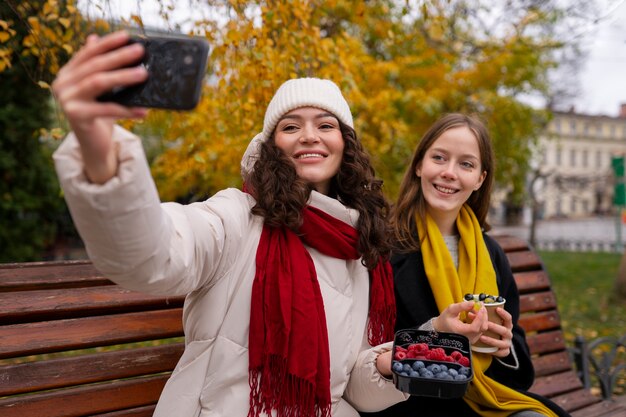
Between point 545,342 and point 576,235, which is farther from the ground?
point 545,342

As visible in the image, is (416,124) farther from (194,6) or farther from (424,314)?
(424,314)

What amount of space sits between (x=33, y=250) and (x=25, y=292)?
29.5 ft

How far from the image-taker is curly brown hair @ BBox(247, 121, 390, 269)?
1983mm

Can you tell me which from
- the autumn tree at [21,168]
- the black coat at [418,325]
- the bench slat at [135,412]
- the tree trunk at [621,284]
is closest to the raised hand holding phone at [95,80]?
the bench slat at [135,412]

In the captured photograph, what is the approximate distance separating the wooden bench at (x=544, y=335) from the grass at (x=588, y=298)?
3.46 meters

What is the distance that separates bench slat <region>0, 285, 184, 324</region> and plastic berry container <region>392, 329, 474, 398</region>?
1.05 metres

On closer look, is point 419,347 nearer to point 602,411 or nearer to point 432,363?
point 432,363

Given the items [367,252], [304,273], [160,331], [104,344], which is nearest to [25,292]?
[104,344]

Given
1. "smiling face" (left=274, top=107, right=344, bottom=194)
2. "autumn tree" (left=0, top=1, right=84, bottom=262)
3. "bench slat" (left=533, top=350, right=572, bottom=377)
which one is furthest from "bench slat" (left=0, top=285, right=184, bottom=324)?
"autumn tree" (left=0, top=1, right=84, bottom=262)

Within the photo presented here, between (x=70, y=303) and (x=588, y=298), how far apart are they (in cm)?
929

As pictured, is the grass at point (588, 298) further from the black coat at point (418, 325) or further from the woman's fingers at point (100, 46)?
the woman's fingers at point (100, 46)

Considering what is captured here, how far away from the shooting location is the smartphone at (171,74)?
1.19 metres

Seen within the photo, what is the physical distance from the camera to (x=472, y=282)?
2555 mm

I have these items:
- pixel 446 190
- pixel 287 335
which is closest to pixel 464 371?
pixel 287 335
